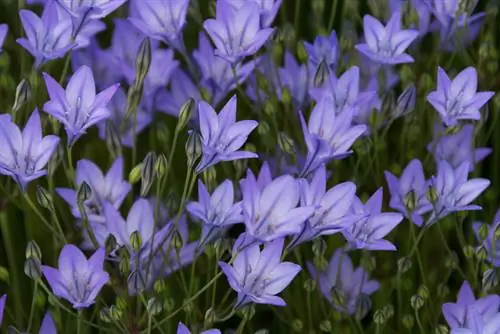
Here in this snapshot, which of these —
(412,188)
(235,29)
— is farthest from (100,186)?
(412,188)

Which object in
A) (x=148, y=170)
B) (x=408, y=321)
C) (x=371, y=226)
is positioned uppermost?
(x=148, y=170)

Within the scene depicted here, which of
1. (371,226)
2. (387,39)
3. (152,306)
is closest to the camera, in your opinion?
(152,306)

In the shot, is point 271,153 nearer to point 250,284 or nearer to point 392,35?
point 392,35

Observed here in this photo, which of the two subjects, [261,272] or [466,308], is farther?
[466,308]

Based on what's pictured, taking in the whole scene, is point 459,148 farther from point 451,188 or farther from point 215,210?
point 215,210

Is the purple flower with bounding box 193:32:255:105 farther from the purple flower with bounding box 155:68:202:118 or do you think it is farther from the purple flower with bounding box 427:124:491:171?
the purple flower with bounding box 427:124:491:171

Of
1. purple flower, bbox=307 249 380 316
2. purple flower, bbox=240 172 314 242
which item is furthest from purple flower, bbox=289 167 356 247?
purple flower, bbox=307 249 380 316
